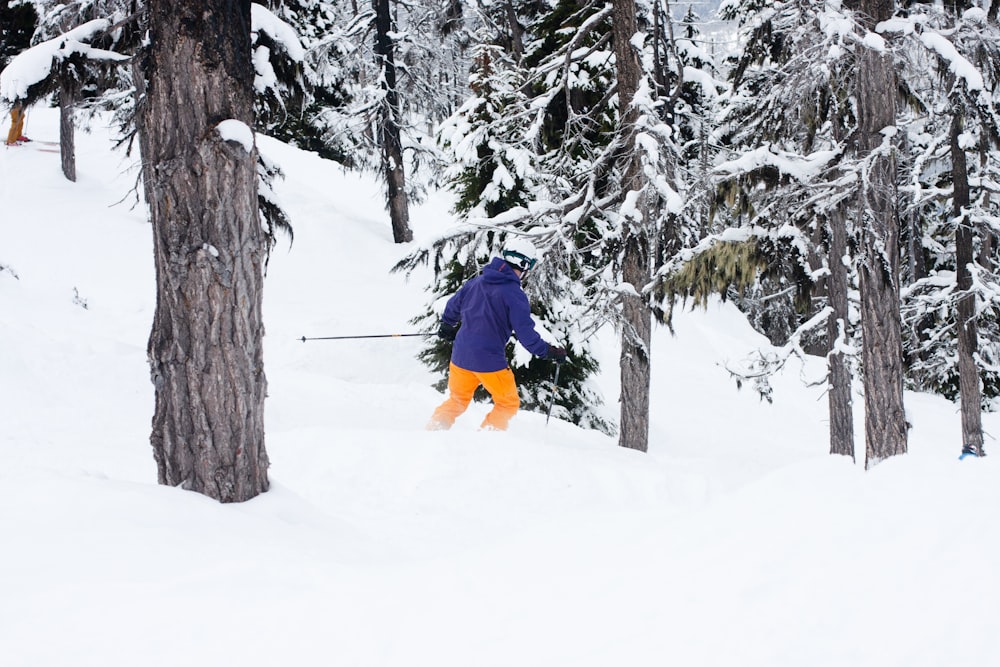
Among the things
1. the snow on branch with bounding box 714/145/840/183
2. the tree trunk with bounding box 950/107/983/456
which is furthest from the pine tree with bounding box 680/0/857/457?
the tree trunk with bounding box 950/107/983/456

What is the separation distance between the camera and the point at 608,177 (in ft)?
32.8

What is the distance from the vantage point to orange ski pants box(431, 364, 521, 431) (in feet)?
24.6

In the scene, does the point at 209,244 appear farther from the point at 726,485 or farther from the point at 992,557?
the point at 726,485

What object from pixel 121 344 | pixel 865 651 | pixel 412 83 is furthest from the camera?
pixel 412 83

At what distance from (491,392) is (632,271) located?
3284mm

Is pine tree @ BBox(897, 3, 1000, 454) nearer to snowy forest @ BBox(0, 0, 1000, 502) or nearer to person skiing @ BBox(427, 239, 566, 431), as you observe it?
snowy forest @ BBox(0, 0, 1000, 502)

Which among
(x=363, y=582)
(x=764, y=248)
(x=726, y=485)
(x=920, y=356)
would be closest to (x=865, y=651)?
(x=363, y=582)

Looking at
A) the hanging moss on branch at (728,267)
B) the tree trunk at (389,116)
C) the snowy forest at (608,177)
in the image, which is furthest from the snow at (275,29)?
the tree trunk at (389,116)

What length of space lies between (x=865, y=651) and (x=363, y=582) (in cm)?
201

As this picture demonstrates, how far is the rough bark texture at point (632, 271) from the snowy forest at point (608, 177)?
31 mm

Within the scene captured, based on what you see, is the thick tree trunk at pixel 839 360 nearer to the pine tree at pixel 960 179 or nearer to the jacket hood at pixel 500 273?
the pine tree at pixel 960 179

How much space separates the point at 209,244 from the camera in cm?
427

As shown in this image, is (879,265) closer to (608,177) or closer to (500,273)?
(608,177)

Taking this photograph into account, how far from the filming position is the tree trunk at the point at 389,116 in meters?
20.3
